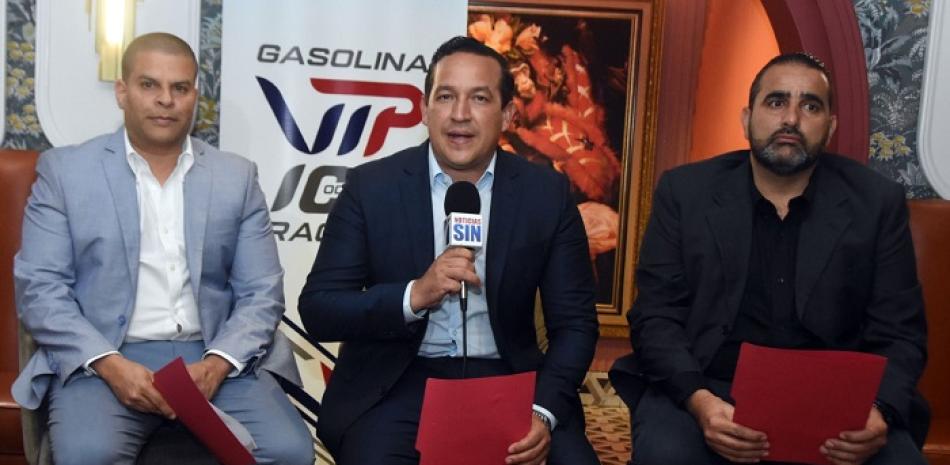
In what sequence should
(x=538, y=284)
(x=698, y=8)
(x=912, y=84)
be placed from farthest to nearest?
1. (x=698, y=8)
2. (x=912, y=84)
3. (x=538, y=284)

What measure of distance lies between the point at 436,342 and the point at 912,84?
8.11 ft

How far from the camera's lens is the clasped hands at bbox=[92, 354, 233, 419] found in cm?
271

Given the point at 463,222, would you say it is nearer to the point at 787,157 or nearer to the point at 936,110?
the point at 787,157

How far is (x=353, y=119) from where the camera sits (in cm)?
390

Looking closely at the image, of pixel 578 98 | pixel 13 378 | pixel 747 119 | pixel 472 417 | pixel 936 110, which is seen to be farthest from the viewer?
pixel 578 98

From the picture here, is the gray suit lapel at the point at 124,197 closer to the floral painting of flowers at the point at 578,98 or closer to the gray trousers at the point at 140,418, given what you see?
the gray trousers at the point at 140,418

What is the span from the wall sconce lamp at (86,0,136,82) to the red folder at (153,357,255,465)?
1603 millimetres

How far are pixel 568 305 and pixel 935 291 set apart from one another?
1694 millimetres

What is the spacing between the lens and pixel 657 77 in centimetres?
636

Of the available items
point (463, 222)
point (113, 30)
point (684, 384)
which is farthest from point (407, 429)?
point (113, 30)

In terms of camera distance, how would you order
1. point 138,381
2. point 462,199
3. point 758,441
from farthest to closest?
point 138,381
point 758,441
point 462,199

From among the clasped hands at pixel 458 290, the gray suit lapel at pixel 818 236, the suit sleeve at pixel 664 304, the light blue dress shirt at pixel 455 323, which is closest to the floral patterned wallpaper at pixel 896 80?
the gray suit lapel at pixel 818 236

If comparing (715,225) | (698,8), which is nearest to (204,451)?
(715,225)

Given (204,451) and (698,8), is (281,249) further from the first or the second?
(698,8)
